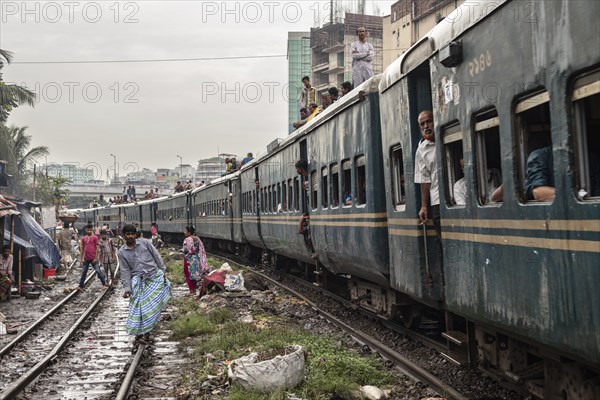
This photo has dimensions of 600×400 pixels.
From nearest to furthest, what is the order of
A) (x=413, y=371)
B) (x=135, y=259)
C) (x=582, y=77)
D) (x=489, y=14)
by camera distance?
1. (x=582, y=77)
2. (x=489, y=14)
3. (x=413, y=371)
4. (x=135, y=259)

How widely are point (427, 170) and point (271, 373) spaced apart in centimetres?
237

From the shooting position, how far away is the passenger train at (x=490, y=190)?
4.08m

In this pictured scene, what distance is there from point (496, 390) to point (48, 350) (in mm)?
6741

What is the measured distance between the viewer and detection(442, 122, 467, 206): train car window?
6.10 m

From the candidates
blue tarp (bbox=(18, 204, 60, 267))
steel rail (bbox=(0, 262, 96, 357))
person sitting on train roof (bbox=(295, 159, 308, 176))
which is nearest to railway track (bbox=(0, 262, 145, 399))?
steel rail (bbox=(0, 262, 96, 357))

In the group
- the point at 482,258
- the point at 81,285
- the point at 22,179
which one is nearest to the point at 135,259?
the point at 482,258

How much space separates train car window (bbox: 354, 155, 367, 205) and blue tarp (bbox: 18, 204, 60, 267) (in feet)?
42.4

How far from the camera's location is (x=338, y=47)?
60250mm

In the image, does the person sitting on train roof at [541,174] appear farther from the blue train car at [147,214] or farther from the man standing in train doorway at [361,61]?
the blue train car at [147,214]

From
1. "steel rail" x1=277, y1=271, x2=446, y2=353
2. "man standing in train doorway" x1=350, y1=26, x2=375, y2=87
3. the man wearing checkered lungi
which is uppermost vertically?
"man standing in train doorway" x1=350, y1=26, x2=375, y2=87

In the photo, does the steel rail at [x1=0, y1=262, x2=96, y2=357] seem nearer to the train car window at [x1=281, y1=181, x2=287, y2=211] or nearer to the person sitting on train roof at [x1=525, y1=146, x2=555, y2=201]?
the train car window at [x1=281, y1=181, x2=287, y2=211]

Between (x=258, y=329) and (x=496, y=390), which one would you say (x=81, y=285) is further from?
(x=496, y=390)

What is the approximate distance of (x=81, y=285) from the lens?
19.8m

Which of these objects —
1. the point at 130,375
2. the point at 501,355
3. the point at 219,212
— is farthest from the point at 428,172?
the point at 219,212
